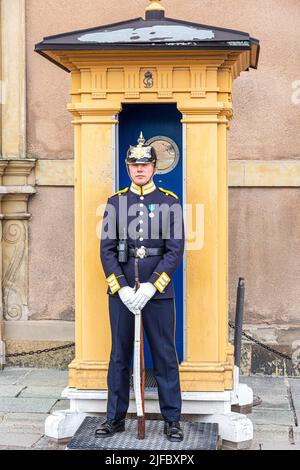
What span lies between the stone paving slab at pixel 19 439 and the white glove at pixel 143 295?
1245 millimetres

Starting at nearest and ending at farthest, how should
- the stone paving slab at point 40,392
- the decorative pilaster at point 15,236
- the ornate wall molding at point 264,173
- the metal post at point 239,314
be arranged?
1. the metal post at point 239,314
2. the stone paving slab at point 40,392
3. the ornate wall molding at point 264,173
4. the decorative pilaster at point 15,236

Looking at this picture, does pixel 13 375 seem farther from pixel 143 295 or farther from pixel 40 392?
pixel 143 295

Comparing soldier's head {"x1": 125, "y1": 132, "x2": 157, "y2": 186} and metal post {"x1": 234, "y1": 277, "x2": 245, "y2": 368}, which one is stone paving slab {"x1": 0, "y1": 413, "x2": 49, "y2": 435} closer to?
metal post {"x1": 234, "y1": 277, "x2": 245, "y2": 368}

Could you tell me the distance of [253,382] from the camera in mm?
8328

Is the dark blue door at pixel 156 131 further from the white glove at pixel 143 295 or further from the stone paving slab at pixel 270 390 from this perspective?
the stone paving slab at pixel 270 390

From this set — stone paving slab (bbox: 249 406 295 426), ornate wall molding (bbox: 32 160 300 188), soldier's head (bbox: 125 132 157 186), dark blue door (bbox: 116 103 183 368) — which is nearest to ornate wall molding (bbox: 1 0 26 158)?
ornate wall molding (bbox: 32 160 300 188)

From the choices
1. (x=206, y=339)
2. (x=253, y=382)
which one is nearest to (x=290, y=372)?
(x=253, y=382)

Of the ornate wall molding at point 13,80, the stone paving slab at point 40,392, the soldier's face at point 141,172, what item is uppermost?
the ornate wall molding at point 13,80

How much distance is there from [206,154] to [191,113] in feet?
0.93

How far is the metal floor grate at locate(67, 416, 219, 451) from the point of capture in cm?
591

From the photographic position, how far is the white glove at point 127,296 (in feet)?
19.7

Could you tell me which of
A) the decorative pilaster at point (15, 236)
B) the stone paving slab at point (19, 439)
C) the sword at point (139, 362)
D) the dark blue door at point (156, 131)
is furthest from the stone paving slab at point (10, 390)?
the sword at point (139, 362)
